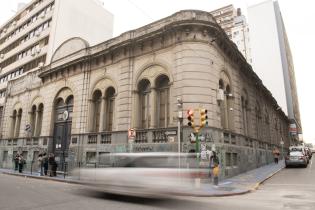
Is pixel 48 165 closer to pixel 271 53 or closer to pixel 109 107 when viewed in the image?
pixel 109 107

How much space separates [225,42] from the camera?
20.1m

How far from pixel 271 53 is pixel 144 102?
69.4 meters

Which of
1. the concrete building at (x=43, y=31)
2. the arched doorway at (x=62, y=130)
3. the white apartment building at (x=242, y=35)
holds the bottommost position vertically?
the arched doorway at (x=62, y=130)

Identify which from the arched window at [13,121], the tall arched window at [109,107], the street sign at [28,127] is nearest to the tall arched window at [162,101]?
the tall arched window at [109,107]

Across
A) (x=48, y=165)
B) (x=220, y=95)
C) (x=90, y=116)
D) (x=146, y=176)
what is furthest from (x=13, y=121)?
(x=146, y=176)

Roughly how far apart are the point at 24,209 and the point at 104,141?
1296cm

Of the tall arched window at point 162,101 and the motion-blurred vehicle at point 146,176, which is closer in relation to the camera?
the motion-blurred vehicle at point 146,176

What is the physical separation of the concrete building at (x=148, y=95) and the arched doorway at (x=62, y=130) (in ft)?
0.31

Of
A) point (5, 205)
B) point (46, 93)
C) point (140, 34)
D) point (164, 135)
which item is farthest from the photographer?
point (46, 93)

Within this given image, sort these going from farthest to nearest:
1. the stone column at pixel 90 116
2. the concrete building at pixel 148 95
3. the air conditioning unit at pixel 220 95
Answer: the stone column at pixel 90 116
the air conditioning unit at pixel 220 95
the concrete building at pixel 148 95

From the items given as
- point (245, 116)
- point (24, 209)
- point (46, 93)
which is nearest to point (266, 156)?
point (245, 116)

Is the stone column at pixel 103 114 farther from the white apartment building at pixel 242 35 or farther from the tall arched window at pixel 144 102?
the white apartment building at pixel 242 35

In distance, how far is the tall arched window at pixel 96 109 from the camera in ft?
73.1

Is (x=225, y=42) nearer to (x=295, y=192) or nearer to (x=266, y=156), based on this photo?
(x=295, y=192)
